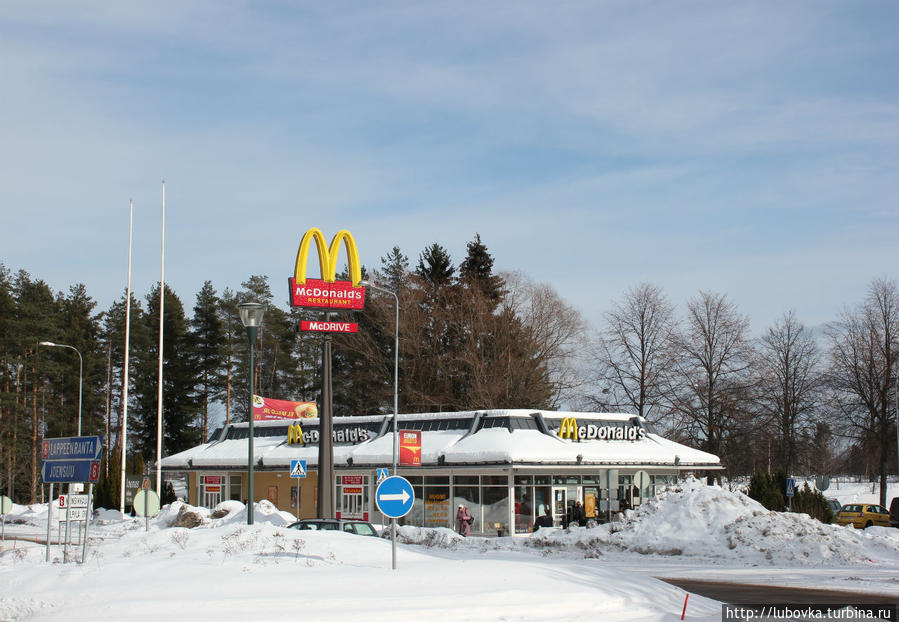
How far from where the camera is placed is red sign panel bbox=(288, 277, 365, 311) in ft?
117

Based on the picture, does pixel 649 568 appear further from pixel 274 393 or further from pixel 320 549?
pixel 274 393

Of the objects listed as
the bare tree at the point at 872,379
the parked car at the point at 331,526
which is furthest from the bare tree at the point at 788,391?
Result: the parked car at the point at 331,526

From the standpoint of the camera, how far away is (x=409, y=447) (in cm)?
3516

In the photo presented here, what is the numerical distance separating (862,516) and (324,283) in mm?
27018

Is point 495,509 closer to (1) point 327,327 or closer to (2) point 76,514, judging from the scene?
(1) point 327,327

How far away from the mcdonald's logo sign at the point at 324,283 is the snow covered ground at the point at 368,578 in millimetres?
14590

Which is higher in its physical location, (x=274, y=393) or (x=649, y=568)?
(x=274, y=393)

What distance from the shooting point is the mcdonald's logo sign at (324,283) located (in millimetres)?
35875

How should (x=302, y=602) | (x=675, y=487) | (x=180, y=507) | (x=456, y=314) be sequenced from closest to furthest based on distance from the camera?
(x=302, y=602) → (x=675, y=487) → (x=180, y=507) → (x=456, y=314)

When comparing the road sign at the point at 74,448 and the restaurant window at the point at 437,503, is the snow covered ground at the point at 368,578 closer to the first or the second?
the road sign at the point at 74,448

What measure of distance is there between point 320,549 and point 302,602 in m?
4.30

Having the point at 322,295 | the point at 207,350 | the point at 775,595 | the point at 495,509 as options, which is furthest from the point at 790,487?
the point at 207,350

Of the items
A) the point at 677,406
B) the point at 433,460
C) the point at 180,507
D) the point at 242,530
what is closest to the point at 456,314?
the point at 677,406

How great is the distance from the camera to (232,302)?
8131cm
